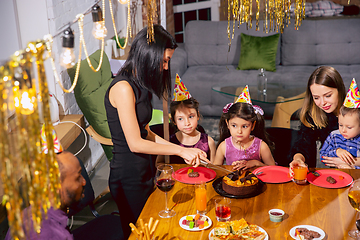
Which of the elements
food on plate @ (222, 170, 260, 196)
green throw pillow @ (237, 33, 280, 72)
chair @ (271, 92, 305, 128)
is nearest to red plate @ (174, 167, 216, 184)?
food on plate @ (222, 170, 260, 196)

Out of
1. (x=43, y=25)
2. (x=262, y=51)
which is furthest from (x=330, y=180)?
(x=262, y=51)

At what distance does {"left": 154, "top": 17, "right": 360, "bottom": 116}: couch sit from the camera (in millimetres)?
4312

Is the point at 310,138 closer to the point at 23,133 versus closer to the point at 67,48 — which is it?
the point at 67,48

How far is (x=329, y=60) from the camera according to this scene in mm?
4570

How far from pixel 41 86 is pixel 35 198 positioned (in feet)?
0.72

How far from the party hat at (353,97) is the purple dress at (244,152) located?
525 millimetres

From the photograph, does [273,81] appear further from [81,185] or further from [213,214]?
[81,185]

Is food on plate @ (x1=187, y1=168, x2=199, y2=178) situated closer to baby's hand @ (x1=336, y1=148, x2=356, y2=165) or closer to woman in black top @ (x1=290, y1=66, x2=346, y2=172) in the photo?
woman in black top @ (x1=290, y1=66, x2=346, y2=172)

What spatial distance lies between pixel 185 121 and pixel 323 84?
0.83m

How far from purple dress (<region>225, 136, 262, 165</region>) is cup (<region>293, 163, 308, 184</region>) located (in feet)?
1.75

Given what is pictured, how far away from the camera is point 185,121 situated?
2.14 meters

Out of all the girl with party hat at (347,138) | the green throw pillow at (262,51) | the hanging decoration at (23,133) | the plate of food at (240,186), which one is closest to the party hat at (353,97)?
the girl with party hat at (347,138)

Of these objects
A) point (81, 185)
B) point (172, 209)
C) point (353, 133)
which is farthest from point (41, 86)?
point (353, 133)

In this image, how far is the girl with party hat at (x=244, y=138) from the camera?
206cm
